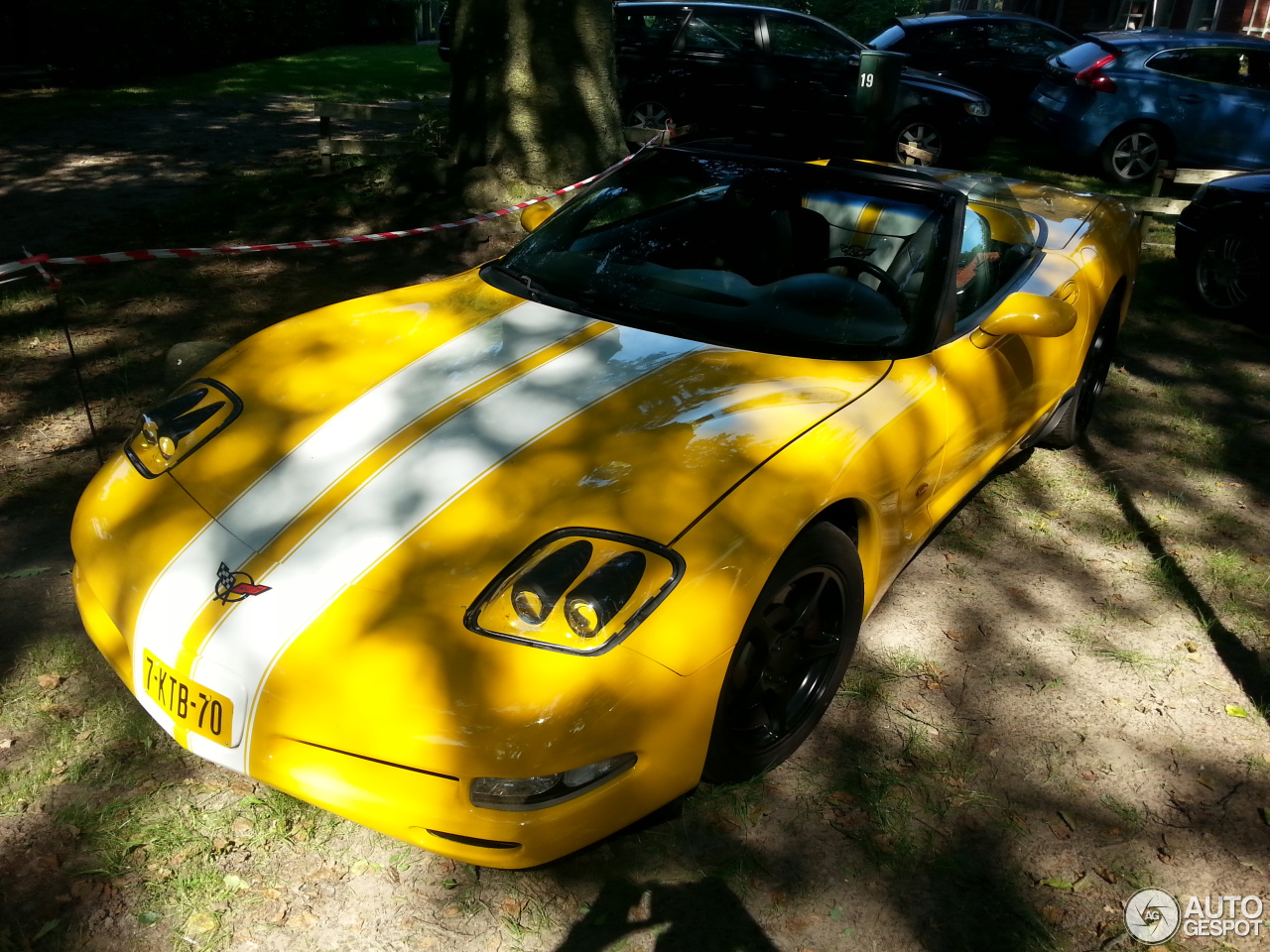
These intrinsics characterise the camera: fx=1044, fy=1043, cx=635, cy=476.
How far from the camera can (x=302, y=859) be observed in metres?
2.52

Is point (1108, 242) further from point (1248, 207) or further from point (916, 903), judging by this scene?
point (916, 903)

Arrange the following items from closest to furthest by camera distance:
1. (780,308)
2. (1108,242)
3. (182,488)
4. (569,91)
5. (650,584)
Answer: (650,584), (182,488), (780,308), (1108,242), (569,91)

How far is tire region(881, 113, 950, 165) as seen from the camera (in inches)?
425

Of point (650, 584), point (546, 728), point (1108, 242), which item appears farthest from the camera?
point (1108, 242)

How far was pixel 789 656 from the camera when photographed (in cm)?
282

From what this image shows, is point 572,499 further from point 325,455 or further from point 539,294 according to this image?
point 539,294

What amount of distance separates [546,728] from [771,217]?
2089 mm

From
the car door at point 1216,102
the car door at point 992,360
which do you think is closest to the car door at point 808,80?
the car door at point 1216,102

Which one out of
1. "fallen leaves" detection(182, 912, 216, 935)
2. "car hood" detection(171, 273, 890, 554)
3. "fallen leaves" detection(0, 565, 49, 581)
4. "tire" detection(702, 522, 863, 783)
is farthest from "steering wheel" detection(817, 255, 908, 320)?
"fallen leaves" detection(0, 565, 49, 581)

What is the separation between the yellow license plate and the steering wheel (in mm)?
2211

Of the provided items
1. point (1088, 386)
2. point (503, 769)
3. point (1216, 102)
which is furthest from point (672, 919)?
point (1216, 102)

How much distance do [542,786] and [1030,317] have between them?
2.14 metres

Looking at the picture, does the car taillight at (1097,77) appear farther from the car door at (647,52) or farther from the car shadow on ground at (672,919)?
the car shadow on ground at (672,919)

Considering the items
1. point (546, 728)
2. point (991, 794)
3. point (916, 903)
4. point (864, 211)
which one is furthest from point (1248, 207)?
point (546, 728)
